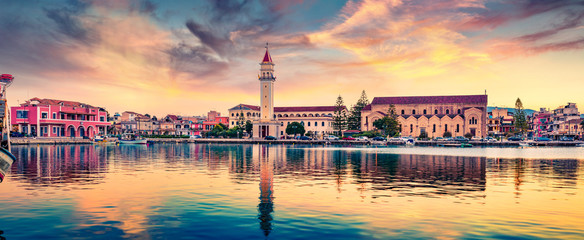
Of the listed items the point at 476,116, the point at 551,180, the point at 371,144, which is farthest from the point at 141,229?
the point at 476,116

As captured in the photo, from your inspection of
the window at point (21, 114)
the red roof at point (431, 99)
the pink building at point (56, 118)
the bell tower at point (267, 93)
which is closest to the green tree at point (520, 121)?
the red roof at point (431, 99)

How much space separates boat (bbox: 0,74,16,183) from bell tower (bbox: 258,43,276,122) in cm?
10680

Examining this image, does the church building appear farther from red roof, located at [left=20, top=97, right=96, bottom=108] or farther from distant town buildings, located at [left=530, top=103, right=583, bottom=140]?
distant town buildings, located at [left=530, top=103, right=583, bottom=140]

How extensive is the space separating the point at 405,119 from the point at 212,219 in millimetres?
121220

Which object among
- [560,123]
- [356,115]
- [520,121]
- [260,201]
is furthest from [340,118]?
[260,201]

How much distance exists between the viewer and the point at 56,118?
103 m

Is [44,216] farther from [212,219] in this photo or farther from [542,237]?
[542,237]

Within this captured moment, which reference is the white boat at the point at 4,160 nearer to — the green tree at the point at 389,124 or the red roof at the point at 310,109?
the green tree at the point at 389,124

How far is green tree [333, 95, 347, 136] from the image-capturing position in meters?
140

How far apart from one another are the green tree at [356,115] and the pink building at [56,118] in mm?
75605

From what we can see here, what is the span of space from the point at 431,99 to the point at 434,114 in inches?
285

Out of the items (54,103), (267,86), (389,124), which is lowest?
(389,124)

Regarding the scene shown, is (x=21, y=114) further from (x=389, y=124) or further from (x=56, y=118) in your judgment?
(x=389, y=124)

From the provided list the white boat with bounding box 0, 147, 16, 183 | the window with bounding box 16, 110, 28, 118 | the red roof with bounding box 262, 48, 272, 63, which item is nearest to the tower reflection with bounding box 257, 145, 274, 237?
the white boat with bounding box 0, 147, 16, 183
